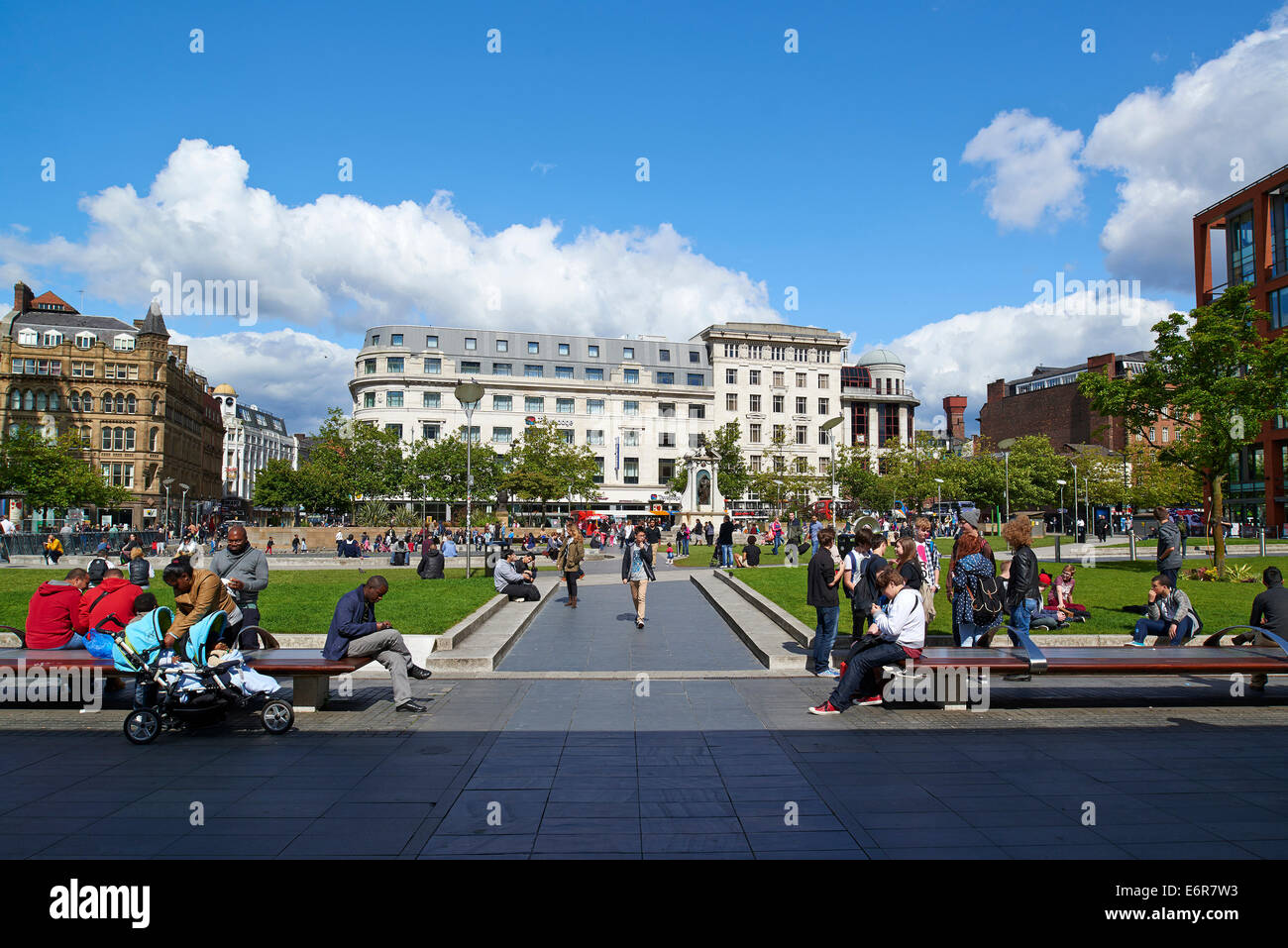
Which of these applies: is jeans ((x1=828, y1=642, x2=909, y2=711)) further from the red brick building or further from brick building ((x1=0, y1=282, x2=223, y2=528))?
brick building ((x1=0, y1=282, x2=223, y2=528))

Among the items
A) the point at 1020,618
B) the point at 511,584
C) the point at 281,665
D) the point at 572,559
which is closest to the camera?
A: the point at 281,665

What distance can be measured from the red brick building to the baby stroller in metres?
50.2

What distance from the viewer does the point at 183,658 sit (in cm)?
799

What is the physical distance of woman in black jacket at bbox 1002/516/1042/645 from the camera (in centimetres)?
1003

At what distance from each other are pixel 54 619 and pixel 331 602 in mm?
7066

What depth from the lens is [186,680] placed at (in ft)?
25.3

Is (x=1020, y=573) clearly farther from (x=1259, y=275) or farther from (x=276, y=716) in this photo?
(x=1259, y=275)

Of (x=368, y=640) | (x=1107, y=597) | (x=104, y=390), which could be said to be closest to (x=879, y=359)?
(x=104, y=390)

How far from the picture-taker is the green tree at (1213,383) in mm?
21625

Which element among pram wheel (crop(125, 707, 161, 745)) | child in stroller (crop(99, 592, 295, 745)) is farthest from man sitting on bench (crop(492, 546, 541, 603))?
pram wheel (crop(125, 707, 161, 745))

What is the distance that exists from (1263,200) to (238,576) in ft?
183

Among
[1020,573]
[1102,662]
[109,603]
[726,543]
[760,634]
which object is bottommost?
[760,634]
